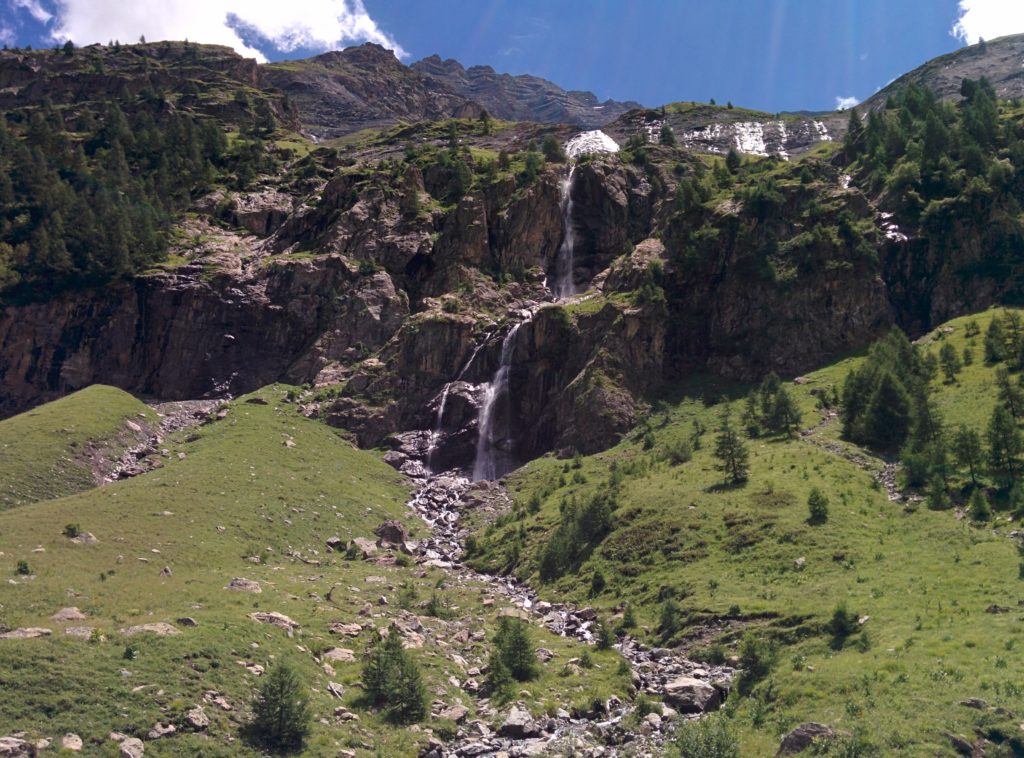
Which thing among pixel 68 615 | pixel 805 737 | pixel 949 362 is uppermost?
pixel 949 362

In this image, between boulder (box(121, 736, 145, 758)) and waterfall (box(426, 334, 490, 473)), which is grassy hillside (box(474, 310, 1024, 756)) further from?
boulder (box(121, 736, 145, 758))

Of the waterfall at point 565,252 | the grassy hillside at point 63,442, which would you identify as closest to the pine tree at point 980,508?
the grassy hillside at point 63,442

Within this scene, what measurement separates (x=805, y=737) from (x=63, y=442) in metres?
64.8

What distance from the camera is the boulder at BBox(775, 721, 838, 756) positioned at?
23.5 meters

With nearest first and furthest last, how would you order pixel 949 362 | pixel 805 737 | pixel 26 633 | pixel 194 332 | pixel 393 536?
pixel 805 737
pixel 26 633
pixel 393 536
pixel 949 362
pixel 194 332

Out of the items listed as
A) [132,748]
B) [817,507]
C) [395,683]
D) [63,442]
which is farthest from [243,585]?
[63,442]

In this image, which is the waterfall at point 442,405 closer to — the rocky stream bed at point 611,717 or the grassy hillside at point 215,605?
the grassy hillside at point 215,605

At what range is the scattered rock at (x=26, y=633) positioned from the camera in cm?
2617

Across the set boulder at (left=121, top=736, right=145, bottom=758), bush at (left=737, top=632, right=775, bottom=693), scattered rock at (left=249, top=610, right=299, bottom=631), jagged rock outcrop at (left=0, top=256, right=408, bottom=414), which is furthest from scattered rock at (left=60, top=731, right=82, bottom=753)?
jagged rock outcrop at (left=0, top=256, right=408, bottom=414)

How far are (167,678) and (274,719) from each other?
13.8 feet

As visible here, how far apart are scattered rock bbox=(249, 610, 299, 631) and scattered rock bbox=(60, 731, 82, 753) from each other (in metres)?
10.9

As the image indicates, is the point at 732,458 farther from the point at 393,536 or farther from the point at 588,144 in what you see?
the point at 588,144

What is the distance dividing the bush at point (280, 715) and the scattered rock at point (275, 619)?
797 centimetres

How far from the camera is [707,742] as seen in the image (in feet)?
77.9
